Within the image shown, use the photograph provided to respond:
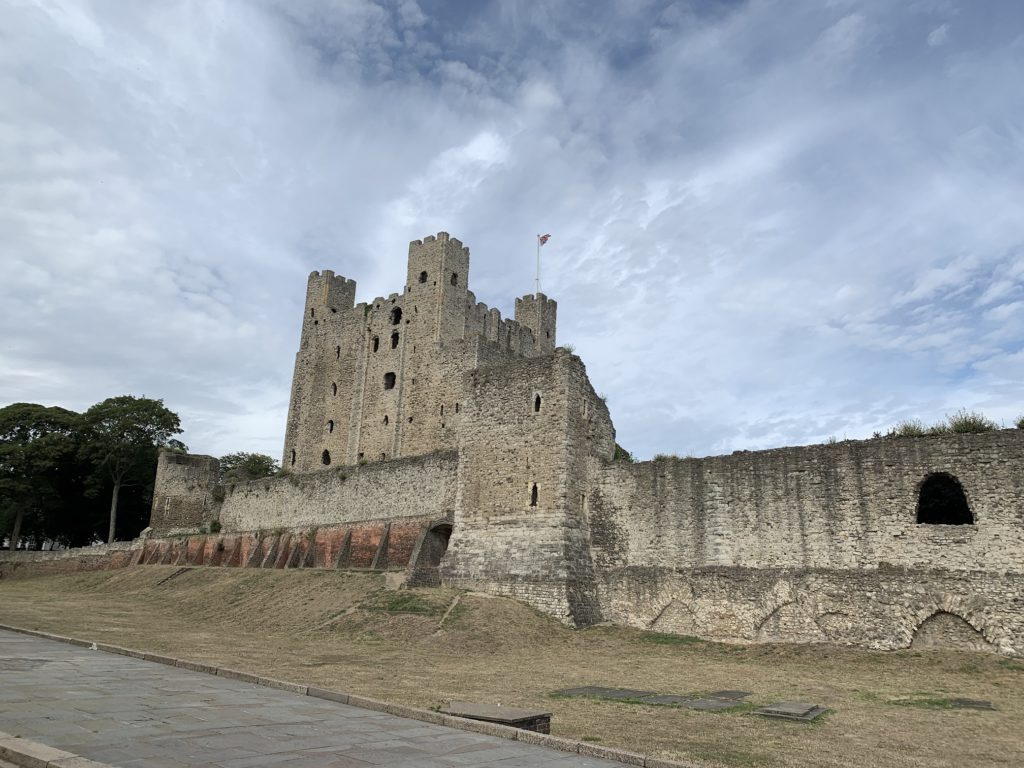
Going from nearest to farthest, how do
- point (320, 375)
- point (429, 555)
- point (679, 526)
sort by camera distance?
point (679, 526), point (429, 555), point (320, 375)

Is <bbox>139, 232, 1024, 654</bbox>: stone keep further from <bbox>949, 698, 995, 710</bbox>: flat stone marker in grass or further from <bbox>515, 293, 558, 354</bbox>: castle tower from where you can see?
<bbox>515, 293, 558, 354</bbox>: castle tower

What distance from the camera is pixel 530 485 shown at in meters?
23.7

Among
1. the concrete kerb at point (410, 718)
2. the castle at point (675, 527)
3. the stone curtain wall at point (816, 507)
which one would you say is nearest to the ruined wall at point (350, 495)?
the castle at point (675, 527)

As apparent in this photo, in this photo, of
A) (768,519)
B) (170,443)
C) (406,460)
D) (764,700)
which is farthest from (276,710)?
(170,443)

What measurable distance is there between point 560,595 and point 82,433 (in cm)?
4356

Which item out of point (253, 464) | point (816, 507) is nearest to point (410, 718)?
point (816, 507)

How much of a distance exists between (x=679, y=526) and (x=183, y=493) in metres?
34.6

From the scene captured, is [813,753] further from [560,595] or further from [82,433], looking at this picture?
[82,433]

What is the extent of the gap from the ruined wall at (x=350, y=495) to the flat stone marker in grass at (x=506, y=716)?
1896 centimetres

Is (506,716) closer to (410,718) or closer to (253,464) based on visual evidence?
(410,718)

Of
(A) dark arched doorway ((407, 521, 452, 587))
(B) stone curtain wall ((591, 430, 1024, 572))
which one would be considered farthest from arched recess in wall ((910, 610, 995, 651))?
(A) dark arched doorway ((407, 521, 452, 587))

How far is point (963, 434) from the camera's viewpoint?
1822 centimetres

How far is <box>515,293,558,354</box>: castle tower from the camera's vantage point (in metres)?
55.3

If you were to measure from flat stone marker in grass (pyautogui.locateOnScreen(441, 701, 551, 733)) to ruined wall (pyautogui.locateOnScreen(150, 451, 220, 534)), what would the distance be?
39585 mm
